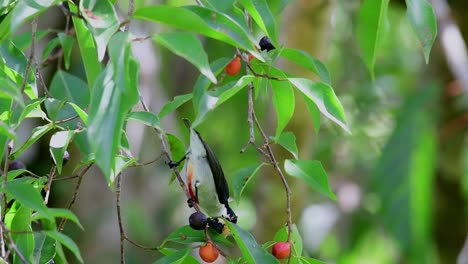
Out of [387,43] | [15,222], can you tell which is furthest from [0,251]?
[387,43]

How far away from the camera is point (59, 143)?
1.10 meters

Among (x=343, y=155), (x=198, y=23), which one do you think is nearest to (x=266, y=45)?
(x=198, y=23)

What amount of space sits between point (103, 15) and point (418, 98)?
2271mm

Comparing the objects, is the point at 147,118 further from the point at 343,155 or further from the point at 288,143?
the point at 343,155

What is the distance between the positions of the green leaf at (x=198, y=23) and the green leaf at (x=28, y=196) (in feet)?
0.75

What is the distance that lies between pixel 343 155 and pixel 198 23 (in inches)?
112

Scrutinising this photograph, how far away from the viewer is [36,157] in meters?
3.35

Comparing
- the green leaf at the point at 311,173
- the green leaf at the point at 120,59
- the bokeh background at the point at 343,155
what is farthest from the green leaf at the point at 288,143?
the bokeh background at the point at 343,155

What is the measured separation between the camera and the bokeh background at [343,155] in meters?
2.59

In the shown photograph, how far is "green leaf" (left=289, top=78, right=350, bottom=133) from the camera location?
1.07 metres

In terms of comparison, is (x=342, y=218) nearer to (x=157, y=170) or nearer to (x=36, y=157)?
(x=157, y=170)

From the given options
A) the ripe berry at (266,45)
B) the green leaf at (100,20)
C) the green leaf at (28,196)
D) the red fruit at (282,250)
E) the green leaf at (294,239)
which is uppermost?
the green leaf at (100,20)

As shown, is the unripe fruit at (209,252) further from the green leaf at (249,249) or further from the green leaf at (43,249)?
Answer: the green leaf at (43,249)

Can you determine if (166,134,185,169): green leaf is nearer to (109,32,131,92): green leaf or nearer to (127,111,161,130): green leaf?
(127,111,161,130): green leaf
